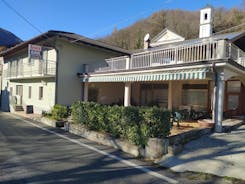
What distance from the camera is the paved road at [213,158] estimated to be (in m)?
6.57

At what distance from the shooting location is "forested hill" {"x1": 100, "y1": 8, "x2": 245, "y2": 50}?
34.7 meters

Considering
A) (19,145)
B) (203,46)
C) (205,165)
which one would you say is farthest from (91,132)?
(203,46)

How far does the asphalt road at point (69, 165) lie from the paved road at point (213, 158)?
2.38 feet

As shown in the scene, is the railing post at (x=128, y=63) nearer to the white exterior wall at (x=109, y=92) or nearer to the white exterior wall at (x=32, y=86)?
the white exterior wall at (x=109, y=92)

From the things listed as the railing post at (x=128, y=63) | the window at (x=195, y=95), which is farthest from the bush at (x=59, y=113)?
the window at (x=195, y=95)

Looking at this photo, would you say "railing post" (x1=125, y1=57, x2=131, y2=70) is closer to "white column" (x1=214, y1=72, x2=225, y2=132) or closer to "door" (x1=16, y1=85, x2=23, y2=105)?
"white column" (x1=214, y1=72, x2=225, y2=132)

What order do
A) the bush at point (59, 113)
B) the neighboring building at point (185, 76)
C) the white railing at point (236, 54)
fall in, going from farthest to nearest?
the bush at point (59, 113)
the white railing at point (236, 54)
the neighboring building at point (185, 76)

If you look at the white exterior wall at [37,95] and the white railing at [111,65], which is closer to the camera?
the white railing at [111,65]

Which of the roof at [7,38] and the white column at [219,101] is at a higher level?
the roof at [7,38]

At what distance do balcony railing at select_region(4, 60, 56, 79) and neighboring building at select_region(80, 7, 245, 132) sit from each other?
260 cm

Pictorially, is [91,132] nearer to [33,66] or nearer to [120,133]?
[120,133]

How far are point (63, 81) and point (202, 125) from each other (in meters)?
11.8

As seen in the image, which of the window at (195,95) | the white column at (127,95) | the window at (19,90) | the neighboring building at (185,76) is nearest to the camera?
the neighboring building at (185,76)

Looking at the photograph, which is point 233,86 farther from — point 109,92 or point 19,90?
point 19,90
